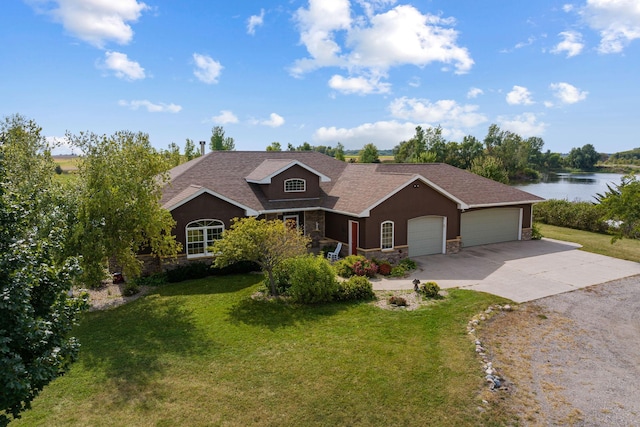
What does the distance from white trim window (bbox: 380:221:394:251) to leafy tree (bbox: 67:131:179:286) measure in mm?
10191

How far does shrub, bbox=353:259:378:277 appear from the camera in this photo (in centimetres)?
1862

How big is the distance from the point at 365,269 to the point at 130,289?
9.91 meters

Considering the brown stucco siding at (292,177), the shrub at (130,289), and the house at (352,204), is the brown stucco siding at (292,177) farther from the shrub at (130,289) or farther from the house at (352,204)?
the shrub at (130,289)

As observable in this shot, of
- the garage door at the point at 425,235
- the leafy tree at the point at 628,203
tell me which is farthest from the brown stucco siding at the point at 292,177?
the leafy tree at the point at 628,203

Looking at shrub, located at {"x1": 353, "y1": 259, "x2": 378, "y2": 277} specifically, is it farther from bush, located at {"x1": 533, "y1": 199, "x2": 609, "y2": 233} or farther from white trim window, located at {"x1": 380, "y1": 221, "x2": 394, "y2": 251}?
bush, located at {"x1": 533, "y1": 199, "x2": 609, "y2": 233}

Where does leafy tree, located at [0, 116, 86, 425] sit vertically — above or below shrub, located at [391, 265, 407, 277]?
above

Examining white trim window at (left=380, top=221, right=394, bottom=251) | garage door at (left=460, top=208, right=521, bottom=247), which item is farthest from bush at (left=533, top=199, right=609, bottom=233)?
white trim window at (left=380, top=221, right=394, bottom=251)

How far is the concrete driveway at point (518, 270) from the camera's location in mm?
17078

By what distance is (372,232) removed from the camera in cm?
2127

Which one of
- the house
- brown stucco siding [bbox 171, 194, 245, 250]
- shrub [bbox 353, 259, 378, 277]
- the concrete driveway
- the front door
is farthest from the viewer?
the front door

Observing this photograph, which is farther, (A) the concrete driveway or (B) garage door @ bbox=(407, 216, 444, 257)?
(B) garage door @ bbox=(407, 216, 444, 257)

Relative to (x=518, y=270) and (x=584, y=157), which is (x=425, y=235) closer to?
(x=518, y=270)

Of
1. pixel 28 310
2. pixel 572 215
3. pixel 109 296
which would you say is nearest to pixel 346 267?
pixel 109 296

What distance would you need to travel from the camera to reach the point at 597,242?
88.5ft
